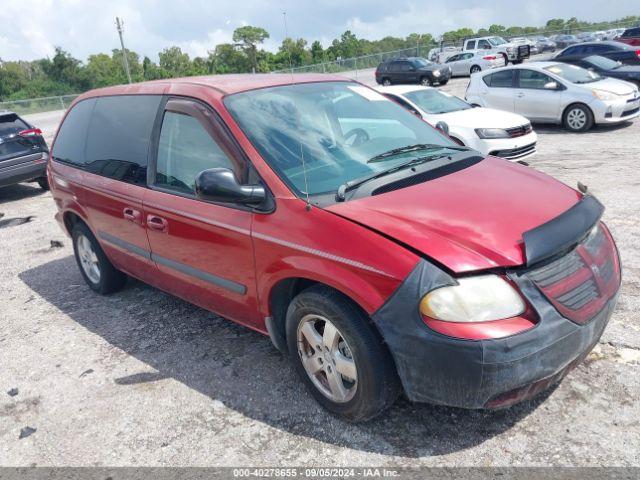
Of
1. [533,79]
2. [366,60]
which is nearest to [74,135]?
[533,79]

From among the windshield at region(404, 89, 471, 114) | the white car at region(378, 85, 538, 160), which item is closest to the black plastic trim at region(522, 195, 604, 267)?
the white car at region(378, 85, 538, 160)

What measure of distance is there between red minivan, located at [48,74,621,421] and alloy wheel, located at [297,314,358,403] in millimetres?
11

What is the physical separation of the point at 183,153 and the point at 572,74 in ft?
36.0

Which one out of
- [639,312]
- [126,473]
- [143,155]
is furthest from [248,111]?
[639,312]

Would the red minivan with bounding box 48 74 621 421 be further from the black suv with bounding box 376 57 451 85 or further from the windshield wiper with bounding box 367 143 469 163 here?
the black suv with bounding box 376 57 451 85

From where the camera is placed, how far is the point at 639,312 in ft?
12.1

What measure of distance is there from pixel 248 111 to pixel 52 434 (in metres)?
2.22

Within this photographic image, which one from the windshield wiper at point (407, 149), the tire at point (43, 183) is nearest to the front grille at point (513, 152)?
the windshield wiper at point (407, 149)

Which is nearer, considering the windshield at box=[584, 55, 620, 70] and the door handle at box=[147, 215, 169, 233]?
the door handle at box=[147, 215, 169, 233]

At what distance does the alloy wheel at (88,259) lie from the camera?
492cm

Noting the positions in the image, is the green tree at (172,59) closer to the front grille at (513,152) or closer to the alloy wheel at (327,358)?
the front grille at (513,152)

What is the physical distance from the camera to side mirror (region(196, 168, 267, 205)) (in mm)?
2818

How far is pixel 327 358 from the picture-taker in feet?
9.29

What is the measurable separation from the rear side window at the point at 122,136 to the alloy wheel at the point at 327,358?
174 cm
